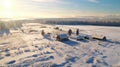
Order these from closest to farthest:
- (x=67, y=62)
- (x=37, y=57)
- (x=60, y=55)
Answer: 1. (x=67, y=62)
2. (x=37, y=57)
3. (x=60, y=55)

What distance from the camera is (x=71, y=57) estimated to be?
20844 millimetres

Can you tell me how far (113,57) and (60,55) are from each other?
798cm

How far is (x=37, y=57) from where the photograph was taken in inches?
814

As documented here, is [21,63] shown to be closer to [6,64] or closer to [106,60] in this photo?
[6,64]

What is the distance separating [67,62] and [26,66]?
5.28 metres

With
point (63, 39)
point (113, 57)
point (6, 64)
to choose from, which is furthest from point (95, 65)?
point (63, 39)

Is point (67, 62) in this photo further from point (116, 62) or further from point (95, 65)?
point (116, 62)

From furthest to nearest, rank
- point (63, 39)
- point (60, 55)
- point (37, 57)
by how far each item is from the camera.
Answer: point (63, 39)
point (60, 55)
point (37, 57)

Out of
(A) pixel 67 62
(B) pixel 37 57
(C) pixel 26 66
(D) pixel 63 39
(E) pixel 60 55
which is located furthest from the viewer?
(D) pixel 63 39

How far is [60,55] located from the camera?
22078mm

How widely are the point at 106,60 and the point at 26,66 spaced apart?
10.8 m

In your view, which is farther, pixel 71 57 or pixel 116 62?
pixel 71 57

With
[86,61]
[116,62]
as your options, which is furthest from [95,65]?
[116,62]

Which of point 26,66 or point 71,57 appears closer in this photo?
point 26,66
